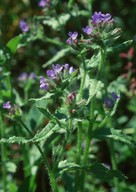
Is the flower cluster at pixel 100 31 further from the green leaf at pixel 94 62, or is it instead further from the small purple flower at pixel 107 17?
the green leaf at pixel 94 62

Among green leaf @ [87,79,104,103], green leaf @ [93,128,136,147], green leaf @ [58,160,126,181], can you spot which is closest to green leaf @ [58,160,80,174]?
green leaf @ [58,160,126,181]

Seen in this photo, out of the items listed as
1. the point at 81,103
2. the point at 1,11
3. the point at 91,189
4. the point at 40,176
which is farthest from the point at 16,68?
the point at 81,103

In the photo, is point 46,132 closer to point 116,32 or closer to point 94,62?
point 94,62

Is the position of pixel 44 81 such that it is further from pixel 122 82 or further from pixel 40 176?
pixel 40 176

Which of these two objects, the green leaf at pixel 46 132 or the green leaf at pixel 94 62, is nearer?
the green leaf at pixel 46 132

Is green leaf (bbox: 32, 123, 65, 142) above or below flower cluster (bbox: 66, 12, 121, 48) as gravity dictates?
below

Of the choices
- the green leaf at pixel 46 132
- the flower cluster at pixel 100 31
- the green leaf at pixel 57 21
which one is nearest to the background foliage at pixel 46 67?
the green leaf at pixel 57 21

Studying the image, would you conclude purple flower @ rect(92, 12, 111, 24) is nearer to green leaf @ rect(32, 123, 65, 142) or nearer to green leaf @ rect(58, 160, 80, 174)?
green leaf @ rect(32, 123, 65, 142)

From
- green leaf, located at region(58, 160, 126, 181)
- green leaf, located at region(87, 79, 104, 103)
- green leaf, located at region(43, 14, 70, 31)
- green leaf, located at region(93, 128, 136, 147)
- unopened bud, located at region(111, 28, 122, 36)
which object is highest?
green leaf, located at region(43, 14, 70, 31)

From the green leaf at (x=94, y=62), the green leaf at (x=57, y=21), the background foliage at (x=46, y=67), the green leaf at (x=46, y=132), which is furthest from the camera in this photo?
the green leaf at (x=57, y=21)

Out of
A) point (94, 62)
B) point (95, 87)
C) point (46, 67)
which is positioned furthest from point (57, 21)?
point (46, 67)

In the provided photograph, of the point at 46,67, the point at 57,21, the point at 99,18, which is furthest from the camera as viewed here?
the point at 46,67
